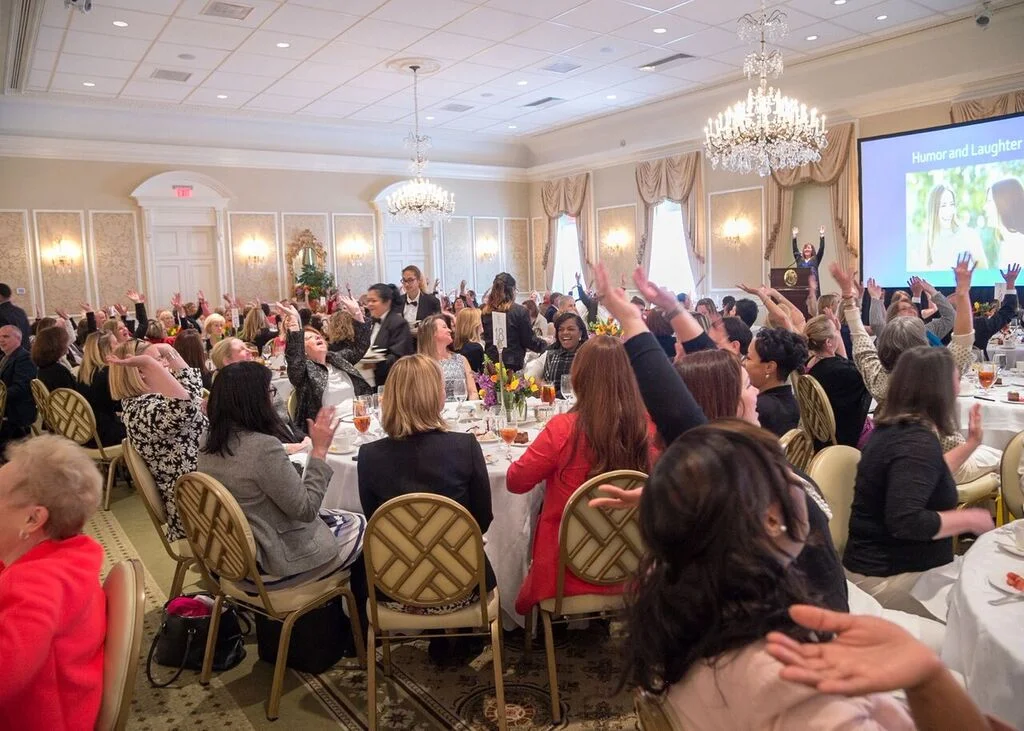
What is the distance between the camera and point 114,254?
1270 centimetres

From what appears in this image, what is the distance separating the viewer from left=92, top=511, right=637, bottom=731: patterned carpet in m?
2.98

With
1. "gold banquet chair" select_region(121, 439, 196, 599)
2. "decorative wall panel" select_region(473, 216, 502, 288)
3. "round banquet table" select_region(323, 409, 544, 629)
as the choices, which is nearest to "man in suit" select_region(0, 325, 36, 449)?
"gold banquet chair" select_region(121, 439, 196, 599)

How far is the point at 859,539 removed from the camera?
2.68 m

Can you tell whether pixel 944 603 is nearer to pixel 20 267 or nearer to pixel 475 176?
pixel 20 267

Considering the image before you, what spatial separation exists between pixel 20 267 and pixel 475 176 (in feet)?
27.8

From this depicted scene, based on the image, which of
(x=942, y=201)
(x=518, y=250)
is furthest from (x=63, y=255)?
(x=942, y=201)

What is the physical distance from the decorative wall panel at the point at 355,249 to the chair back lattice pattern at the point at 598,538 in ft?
40.2

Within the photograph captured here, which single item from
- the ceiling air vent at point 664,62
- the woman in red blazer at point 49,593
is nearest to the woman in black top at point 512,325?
the woman in red blazer at point 49,593

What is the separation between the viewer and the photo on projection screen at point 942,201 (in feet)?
30.2

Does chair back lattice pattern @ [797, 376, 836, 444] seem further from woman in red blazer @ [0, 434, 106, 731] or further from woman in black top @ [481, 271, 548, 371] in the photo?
woman in red blazer @ [0, 434, 106, 731]

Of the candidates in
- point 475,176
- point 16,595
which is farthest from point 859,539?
point 475,176

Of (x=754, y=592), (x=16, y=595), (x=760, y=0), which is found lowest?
(x=16, y=595)

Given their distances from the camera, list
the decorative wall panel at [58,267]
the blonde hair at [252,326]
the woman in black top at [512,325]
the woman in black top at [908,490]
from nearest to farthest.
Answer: the woman in black top at [908,490]
the woman in black top at [512,325]
the blonde hair at [252,326]
the decorative wall panel at [58,267]

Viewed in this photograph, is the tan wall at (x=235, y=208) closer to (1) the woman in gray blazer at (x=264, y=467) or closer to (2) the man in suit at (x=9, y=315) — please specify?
(2) the man in suit at (x=9, y=315)
